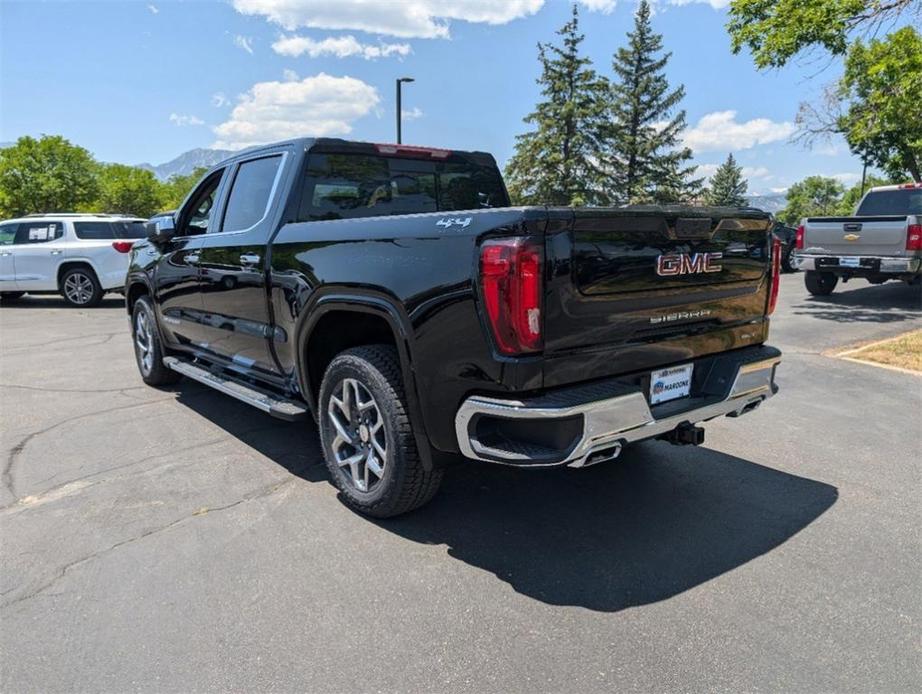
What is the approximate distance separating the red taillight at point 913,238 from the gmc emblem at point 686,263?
953 cm

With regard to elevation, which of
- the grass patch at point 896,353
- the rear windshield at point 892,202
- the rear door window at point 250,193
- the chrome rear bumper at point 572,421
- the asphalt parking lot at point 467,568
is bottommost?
the asphalt parking lot at point 467,568

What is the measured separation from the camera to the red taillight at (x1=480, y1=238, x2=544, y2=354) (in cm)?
258

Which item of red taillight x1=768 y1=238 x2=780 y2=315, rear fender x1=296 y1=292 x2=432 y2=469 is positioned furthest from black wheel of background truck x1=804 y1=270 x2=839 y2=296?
rear fender x1=296 y1=292 x2=432 y2=469

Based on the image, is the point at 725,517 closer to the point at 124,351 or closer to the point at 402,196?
the point at 402,196

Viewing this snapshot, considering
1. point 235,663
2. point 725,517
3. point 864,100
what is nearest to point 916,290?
point 864,100

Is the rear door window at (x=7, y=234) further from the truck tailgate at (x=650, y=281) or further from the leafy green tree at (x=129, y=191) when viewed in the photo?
the leafy green tree at (x=129, y=191)

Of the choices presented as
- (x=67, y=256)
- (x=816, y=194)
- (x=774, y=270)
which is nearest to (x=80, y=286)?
(x=67, y=256)

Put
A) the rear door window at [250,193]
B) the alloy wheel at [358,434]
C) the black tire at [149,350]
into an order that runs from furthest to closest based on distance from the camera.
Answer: the black tire at [149,350]
the rear door window at [250,193]
the alloy wheel at [358,434]

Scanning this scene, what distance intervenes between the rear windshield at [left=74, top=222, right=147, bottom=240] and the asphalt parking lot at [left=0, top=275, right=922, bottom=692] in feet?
30.2

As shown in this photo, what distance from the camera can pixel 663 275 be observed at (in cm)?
307

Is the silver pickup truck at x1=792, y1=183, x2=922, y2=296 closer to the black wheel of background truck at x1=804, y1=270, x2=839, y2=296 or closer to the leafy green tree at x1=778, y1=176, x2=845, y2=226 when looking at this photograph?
the black wheel of background truck at x1=804, y1=270, x2=839, y2=296

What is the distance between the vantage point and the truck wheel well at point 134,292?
627 centimetres

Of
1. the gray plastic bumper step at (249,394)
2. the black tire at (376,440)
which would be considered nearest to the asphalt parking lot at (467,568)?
the black tire at (376,440)

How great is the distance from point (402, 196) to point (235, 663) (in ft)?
9.87
